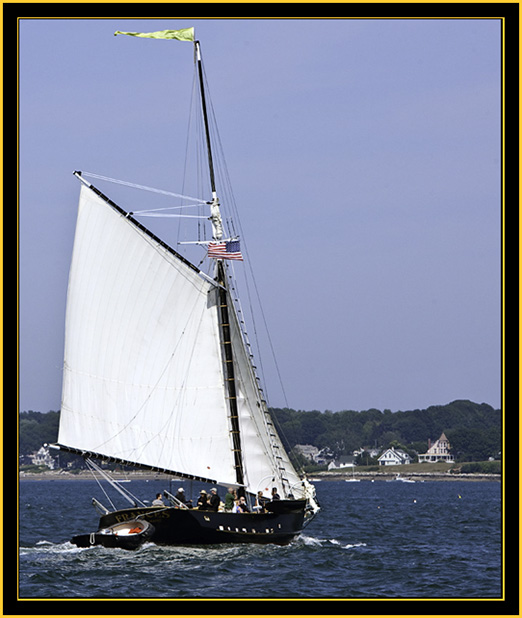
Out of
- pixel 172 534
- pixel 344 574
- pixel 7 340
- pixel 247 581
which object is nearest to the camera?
pixel 7 340

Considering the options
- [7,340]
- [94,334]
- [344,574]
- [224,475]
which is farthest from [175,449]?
[7,340]

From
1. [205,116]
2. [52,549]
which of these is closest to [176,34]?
[205,116]

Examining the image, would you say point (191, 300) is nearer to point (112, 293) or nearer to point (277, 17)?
point (112, 293)

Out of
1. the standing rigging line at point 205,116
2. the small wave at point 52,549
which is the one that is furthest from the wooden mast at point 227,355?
the small wave at point 52,549

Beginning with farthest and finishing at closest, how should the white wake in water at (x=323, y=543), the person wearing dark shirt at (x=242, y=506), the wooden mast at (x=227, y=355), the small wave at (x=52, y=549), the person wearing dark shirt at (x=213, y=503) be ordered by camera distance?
the white wake in water at (x=323, y=543), the wooden mast at (x=227, y=355), the person wearing dark shirt at (x=242, y=506), the small wave at (x=52, y=549), the person wearing dark shirt at (x=213, y=503)

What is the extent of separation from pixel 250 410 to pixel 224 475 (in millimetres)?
2845

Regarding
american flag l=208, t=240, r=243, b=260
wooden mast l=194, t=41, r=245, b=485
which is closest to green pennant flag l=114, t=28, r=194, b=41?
wooden mast l=194, t=41, r=245, b=485

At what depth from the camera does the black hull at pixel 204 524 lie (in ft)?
130

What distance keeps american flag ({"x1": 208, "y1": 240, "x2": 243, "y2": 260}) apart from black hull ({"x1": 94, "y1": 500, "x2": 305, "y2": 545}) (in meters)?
9.70

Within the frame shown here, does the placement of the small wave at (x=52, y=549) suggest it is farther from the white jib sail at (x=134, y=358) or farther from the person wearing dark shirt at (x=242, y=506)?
the person wearing dark shirt at (x=242, y=506)

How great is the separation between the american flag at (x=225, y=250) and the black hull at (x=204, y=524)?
970 centimetres

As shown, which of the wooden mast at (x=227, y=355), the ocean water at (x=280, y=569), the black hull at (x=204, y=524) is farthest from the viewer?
the wooden mast at (x=227, y=355)

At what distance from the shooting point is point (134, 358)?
41938 mm

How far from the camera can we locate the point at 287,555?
40.0 meters
